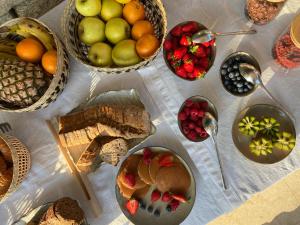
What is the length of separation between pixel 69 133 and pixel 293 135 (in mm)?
570

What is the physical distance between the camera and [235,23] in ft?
2.92

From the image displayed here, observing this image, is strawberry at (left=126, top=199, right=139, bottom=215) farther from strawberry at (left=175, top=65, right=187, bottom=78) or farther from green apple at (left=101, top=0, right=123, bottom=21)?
green apple at (left=101, top=0, right=123, bottom=21)

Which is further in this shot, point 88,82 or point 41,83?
point 88,82

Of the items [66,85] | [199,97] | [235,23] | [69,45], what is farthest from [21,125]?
[235,23]

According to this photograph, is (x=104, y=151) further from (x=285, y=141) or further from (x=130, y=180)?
(x=285, y=141)

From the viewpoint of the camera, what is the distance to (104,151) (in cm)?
84

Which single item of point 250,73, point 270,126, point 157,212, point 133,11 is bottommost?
point 157,212

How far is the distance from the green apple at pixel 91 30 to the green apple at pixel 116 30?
0.02 m

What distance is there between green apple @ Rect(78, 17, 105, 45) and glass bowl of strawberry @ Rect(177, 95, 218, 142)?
0.29m

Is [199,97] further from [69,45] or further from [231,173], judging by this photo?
[69,45]

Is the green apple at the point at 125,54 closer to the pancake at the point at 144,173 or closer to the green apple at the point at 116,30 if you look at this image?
the green apple at the point at 116,30

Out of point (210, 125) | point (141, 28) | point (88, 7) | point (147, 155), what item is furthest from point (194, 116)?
point (88, 7)

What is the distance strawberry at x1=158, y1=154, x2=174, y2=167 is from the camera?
2.79 ft

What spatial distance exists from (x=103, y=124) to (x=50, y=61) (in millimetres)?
199
